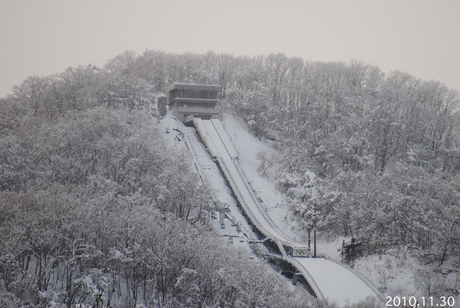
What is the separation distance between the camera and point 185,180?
35750 millimetres

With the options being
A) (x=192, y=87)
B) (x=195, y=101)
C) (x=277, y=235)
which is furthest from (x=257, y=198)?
(x=192, y=87)

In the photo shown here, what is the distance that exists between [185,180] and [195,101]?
106 ft

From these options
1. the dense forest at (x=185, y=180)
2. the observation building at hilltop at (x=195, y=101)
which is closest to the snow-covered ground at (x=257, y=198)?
the dense forest at (x=185, y=180)

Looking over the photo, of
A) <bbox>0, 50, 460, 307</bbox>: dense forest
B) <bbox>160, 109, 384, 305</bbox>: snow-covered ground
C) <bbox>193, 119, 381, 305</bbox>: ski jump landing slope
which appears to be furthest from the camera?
<bbox>160, 109, 384, 305</bbox>: snow-covered ground

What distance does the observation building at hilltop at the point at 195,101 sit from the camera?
65312 mm

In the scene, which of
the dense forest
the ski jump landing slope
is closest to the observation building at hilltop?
the ski jump landing slope

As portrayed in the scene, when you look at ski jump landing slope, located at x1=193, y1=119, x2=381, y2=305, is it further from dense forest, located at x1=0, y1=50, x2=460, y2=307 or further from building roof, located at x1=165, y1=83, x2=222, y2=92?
building roof, located at x1=165, y1=83, x2=222, y2=92

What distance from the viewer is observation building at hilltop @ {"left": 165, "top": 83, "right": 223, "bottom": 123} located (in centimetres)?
6531

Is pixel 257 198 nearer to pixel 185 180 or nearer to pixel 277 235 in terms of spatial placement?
pixel 277 235

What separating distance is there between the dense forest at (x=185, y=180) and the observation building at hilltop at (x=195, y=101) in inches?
161

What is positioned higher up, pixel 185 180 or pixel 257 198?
pixel 185 180

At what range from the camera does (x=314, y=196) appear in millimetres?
39500

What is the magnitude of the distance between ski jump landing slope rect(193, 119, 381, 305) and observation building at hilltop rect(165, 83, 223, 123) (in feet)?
12.7

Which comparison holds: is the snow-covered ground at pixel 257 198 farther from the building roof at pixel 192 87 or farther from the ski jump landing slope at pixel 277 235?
the building roof at pixel 192 87
